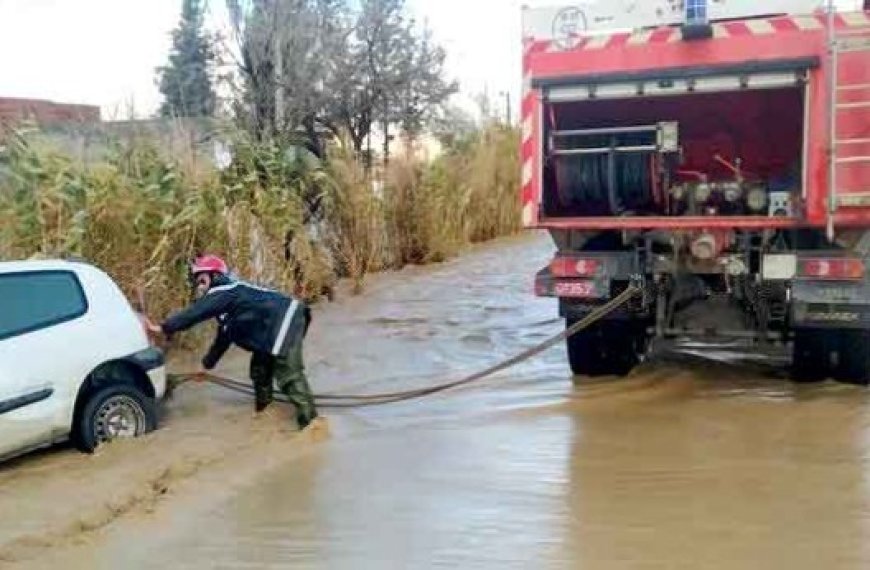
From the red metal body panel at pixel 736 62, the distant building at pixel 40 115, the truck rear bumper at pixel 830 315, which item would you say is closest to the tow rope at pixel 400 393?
the red metal body panel at pixel 736 62

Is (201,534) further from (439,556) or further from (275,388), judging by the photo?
(275,388)

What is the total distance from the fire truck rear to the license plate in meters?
0.01

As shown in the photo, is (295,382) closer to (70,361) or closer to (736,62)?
(70,361)

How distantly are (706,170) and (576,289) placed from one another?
1390mm

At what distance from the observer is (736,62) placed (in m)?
7.56

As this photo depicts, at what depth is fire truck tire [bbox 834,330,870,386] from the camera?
26.0ft

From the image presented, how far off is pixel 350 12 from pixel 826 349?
14934 mm

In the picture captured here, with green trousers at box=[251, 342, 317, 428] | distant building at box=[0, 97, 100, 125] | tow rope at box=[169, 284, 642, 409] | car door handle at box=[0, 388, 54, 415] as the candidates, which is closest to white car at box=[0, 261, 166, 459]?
car door handle at box=[0, 388, 54, 415]

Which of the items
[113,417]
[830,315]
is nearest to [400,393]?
[113,417]

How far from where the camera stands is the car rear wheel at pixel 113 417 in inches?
265

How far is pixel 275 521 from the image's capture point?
17.4ft

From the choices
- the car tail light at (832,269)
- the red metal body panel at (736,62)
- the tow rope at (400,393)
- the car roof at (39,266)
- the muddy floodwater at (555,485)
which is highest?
the red metal body panel at (736,62)

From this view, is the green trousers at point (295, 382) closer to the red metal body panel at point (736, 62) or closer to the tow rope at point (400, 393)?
the tow rope at point (400, 393)

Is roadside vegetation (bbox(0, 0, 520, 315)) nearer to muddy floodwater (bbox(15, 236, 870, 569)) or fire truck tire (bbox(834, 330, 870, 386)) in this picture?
muddy floodwater (bbox(15, 236, 870, 569))
